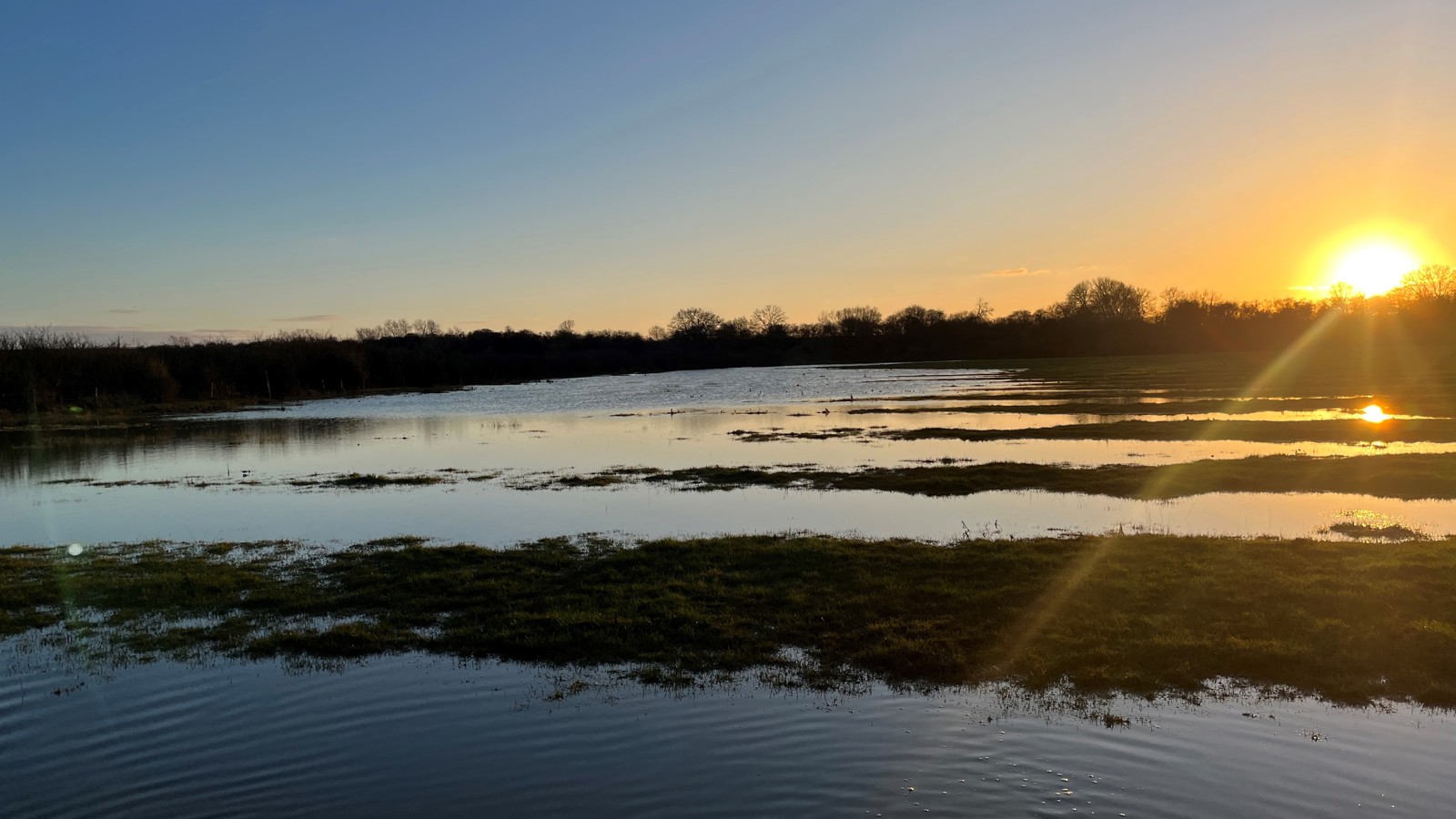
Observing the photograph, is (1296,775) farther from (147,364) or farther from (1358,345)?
(1358,345)

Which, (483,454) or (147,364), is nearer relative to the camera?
(483,454)

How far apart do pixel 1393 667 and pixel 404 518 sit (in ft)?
64.4

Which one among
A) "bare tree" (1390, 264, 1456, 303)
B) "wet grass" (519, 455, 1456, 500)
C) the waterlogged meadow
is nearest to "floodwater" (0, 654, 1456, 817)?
the waterlogged meadow

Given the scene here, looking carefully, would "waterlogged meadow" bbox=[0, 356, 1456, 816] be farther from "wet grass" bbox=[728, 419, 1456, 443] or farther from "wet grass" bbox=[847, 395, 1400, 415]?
"wet grass" bbox=[847, 395, 1400, 415]

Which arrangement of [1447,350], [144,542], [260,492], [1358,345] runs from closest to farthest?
[144,542], [260,492], [1447,350], [1358,345]

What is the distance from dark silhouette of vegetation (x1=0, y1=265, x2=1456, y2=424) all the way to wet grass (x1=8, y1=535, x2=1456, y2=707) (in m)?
59.6

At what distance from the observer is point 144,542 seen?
20.2 m

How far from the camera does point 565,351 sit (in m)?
193

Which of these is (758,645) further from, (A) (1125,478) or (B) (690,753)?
(A) (1125,478)

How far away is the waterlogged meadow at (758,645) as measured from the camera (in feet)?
27.5

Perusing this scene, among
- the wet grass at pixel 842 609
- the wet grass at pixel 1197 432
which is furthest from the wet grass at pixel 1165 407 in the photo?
the wet grass at pixel 842 609

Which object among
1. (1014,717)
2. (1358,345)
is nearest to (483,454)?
(1014,717)

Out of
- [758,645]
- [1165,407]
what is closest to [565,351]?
[1165,407]

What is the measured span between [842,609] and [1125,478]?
50.6 feet
